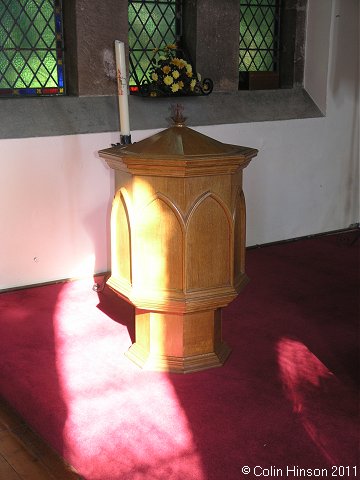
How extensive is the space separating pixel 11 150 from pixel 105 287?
1.13m

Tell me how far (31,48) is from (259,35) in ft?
7.26

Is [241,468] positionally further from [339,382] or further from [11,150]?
[11,150]

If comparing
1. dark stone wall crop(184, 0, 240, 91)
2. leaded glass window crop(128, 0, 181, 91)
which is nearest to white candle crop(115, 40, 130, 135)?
leaded glass window crop(128, 0, 181, 91)

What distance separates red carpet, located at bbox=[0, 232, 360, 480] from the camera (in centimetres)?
280

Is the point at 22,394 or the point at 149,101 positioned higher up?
the point at 149,101

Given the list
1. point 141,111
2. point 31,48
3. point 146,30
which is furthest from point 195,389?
point 146,30

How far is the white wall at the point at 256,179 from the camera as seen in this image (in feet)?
16.1

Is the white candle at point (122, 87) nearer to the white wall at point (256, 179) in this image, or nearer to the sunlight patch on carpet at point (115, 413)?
the white wall at point (256, 179)

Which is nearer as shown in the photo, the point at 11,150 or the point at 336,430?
the point at 336,430

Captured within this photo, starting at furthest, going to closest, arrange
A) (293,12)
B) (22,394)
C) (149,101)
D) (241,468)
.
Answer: (293,12) → (149,101) → (22,394) → (241,468)

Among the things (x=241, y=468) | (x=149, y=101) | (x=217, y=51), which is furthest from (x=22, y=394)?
(x=217, y=51)

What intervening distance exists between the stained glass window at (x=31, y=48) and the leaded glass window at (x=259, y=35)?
5.80 feet

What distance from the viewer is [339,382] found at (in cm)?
345

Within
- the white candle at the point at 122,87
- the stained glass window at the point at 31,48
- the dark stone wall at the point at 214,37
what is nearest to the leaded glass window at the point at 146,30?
the dark stone wall at the point at 214,37
